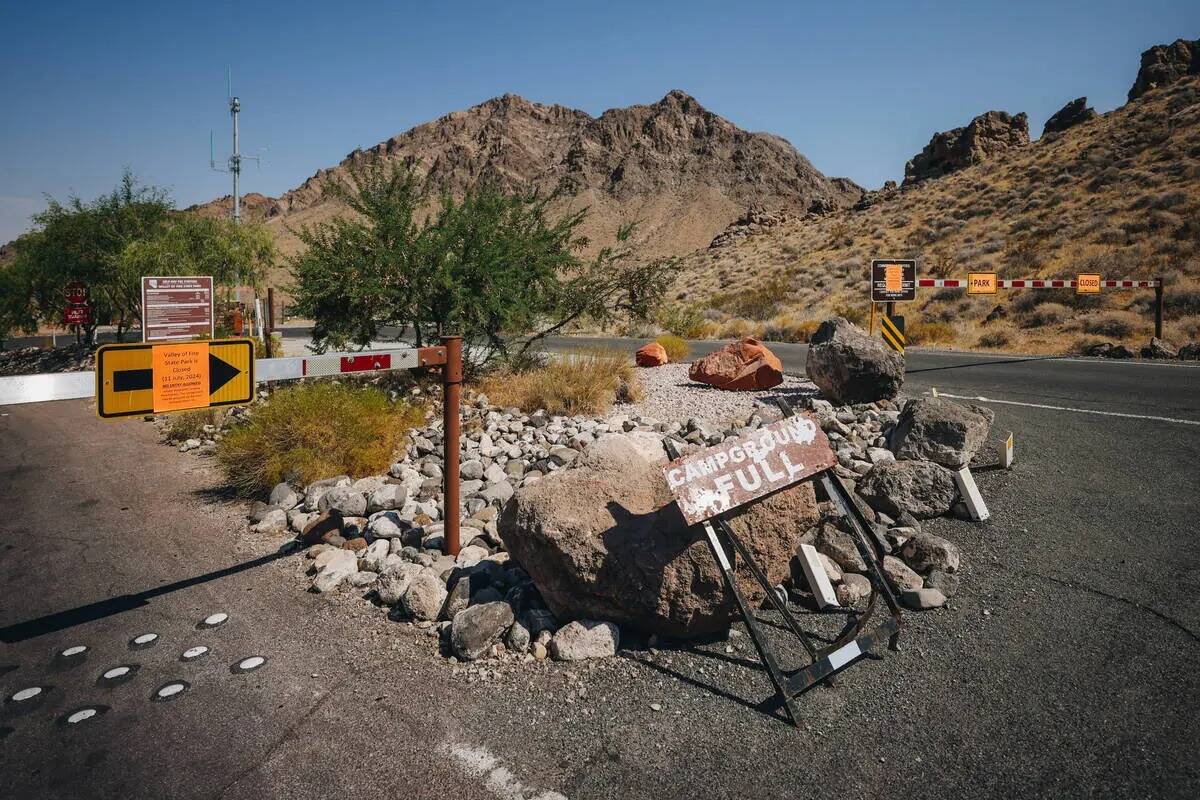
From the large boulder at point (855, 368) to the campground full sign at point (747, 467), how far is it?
5117 millimetres

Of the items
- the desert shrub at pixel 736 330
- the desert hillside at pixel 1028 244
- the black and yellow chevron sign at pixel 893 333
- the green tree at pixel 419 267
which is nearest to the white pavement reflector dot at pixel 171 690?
the green tree at pixel 419 267

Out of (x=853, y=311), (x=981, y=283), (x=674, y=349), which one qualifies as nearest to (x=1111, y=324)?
(x=981, y=283)

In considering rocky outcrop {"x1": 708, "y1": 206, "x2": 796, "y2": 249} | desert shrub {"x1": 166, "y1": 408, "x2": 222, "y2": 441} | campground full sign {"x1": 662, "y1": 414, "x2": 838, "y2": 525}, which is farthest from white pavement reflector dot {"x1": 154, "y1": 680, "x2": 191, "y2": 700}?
rocky outcrop {"x1": 708, "y1": 206, "x2": 796, "y2": 249}

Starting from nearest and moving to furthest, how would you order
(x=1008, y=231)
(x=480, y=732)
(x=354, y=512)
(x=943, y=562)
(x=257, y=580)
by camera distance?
1. (x=480, y=732)
2. (x=943, y=562)
3. (x=257, y=580)
4. (x=354, y=512)
5. (x=1008, y=231)

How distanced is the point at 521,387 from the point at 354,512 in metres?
3.90

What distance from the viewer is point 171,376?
135 inches

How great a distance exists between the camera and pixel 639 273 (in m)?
12.5

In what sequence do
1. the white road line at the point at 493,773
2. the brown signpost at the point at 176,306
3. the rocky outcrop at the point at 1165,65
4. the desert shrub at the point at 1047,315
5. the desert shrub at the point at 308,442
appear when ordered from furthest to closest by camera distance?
the rocky outcrop at the point at 1165,65
the desert shrub at the point at 1047,315
the brown signpost at the point at 176,306
the desert shrub at the point at 308,442
the white road line at the point at 493,773

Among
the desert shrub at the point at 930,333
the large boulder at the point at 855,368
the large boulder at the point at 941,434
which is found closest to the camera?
the large boulder at the point at 941,434

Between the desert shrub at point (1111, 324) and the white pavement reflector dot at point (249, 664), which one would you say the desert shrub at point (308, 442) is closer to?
the white pavement reflector dot at point (249, 664)

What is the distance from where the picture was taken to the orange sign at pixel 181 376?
11.1 ft

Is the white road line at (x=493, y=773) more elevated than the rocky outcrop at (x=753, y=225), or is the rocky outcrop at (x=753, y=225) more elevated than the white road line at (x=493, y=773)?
the rocky outcrop at (x=753, y=225)

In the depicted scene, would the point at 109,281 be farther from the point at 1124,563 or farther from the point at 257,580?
the point at 1124,563

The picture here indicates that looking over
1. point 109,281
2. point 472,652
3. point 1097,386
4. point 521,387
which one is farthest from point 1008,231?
point 109,281
